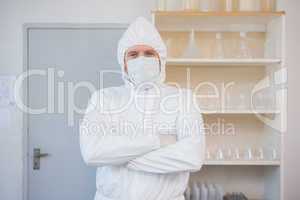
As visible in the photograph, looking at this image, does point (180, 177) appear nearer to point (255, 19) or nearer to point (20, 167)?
point (255, 19)

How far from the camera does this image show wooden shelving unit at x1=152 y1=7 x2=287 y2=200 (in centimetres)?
217

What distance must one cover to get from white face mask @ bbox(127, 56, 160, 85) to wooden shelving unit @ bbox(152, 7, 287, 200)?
0.62 metres

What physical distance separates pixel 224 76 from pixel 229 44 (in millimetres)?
233

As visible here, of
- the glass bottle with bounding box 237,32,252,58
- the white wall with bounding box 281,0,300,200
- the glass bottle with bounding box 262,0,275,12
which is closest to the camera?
the glass bottle with bounding box 262,0,275,12

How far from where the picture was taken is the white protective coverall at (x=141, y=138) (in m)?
1.39

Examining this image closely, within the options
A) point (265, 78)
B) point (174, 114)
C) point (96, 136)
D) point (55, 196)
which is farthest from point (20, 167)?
point (265, 78)

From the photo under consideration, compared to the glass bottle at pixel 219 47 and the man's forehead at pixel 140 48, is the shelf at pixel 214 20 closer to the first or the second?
the glass bottle at pixel 219 47

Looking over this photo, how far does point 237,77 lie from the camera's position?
95.3 inches

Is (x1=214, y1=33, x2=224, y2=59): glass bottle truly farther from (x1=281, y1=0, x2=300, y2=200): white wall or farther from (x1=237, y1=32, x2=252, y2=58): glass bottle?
(x1=281, y1=0, x2=300, y2=200): white wall

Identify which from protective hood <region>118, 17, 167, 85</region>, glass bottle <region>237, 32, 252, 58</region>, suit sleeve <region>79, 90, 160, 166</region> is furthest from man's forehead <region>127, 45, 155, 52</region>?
glass bottle <region>237, 32, 252, 58</region>

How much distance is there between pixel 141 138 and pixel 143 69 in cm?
33

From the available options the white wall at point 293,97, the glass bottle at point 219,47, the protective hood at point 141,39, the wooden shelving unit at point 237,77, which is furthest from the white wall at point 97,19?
the protective hood at point 141,39

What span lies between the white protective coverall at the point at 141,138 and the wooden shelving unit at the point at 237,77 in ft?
2.04

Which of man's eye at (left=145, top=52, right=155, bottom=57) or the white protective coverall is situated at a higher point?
man's eye at (left=145, top=52, right=155, bottom=57)
